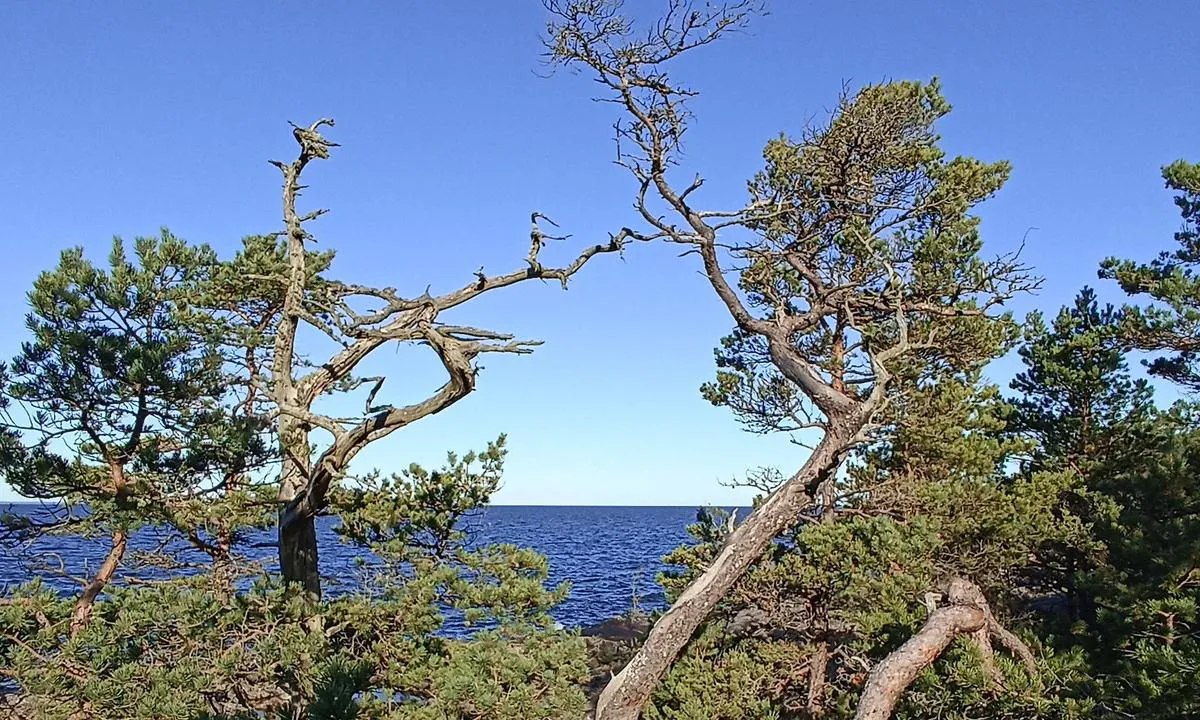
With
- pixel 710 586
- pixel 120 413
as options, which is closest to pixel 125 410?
pixel 120 413

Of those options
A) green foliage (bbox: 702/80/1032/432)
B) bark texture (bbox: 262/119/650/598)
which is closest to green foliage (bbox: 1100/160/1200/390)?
green foliage (bbox: 702/80/1032/432)

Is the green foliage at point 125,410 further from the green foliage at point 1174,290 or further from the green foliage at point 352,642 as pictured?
the green foliage at point 1174,290

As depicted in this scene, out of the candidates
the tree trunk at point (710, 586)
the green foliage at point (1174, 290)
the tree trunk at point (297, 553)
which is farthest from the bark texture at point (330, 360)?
the green foliage at point (1174, 290)

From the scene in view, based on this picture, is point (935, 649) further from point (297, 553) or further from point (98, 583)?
point (98, 583)

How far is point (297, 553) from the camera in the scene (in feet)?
24.6

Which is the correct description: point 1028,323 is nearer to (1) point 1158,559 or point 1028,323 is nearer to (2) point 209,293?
(1) point 1158,559

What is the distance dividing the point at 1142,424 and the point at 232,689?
53.9ft

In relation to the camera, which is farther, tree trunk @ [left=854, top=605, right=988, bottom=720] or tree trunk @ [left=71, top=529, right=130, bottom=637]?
tree trunk @ [left=854, top=605, right=988, bottom=720]

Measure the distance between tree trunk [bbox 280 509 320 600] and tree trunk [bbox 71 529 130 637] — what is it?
1.53m

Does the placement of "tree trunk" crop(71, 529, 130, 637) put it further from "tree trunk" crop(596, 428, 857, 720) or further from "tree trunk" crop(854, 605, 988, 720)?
"tree trunk" crop(854, 605, 988, 720)

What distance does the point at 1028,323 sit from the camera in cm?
1683

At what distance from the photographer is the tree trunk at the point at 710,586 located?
29.7 feet

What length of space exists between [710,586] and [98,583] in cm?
629

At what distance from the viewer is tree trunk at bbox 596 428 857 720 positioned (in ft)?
29.7
